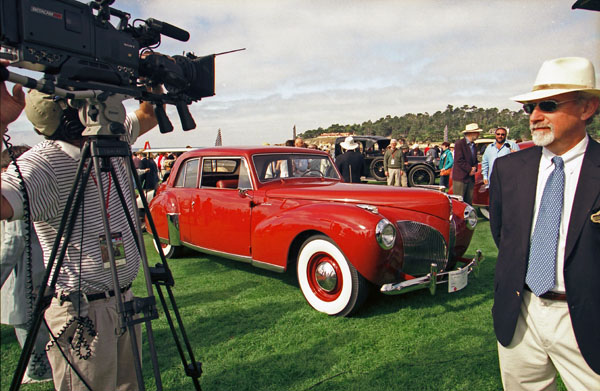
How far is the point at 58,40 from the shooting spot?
1210mm

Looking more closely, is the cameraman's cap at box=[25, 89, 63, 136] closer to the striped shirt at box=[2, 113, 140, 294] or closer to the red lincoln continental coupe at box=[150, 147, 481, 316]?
the striped shirt at box=[2, 113, 140, 294]

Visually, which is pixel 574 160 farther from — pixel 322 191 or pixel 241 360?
pixel 322 191

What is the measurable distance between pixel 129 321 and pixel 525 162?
1772 mm

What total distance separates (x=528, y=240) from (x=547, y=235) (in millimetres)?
80

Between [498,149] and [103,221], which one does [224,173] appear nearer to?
[103,221]

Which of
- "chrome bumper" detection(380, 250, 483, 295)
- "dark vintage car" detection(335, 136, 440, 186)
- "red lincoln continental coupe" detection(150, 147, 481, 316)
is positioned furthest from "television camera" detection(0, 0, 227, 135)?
"dark vintage car" detection(335, 136, 440, 186)

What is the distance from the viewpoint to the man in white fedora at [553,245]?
1.50m

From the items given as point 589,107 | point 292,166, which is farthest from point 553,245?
point 292,166

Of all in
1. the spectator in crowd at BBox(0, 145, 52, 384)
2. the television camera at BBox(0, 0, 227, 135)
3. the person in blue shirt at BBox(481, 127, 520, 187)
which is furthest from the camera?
the person in blue shirt at BBox(481, 127, 520, 187)

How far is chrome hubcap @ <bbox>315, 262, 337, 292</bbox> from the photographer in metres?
3.56

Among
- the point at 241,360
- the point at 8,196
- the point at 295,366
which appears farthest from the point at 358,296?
the point at 8,196

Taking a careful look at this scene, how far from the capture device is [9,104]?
1.02 meters

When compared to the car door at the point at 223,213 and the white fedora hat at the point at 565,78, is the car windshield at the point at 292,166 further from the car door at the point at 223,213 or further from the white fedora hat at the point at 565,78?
the white fedora hat at the point at 565,78

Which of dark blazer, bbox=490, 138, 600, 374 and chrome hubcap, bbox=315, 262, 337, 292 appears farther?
chrome hubcap, bbox=315, 262, 337, 292
